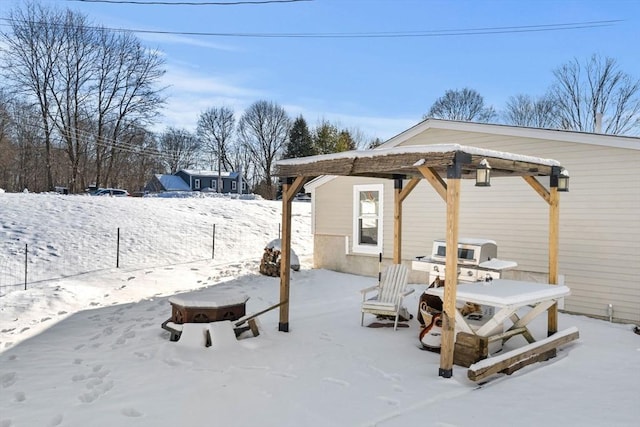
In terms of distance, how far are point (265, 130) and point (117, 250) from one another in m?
33.1

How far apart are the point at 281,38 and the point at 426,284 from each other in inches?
335

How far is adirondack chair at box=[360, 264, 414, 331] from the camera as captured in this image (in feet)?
19.8

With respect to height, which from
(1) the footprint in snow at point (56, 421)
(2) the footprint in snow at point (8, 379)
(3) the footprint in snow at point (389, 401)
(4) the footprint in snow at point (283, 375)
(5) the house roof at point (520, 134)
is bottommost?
(2) the footprint in snow at point (8, 379)

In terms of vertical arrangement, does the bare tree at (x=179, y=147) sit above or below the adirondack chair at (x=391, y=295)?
above

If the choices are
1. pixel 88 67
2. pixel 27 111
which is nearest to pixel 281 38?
pixel 88 67

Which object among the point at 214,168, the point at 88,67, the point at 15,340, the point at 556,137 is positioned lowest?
the point at 15,340

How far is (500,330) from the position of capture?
17.0ft

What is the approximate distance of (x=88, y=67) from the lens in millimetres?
27484

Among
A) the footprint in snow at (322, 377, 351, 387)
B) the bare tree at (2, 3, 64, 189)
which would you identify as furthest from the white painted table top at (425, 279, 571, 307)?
the bare tree at (2, 3, 64, 189)

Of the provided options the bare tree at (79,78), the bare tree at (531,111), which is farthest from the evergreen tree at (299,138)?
the bare tree at (531,111)

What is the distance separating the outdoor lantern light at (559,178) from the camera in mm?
5547

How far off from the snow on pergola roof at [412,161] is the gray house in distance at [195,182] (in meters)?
34.5

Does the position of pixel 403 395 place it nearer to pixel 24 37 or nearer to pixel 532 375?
pixel 532 375

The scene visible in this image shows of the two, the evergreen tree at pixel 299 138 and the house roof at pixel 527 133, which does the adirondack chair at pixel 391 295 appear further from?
the evergreen tree at pixel 299 138
